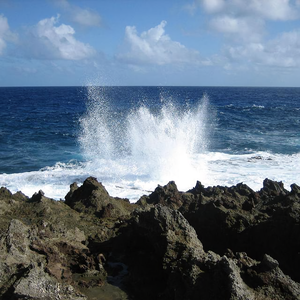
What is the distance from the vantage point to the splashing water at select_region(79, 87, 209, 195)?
61.2 ft

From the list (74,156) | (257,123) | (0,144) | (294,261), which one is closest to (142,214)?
(294,261)

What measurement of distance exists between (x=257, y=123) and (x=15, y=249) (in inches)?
1598

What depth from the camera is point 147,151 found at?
2248 cm

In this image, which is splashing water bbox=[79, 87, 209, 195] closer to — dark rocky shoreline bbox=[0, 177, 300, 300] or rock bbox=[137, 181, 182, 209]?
rock bbox=[137, 181, 182, 209]

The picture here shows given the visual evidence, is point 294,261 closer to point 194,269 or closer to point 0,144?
point 194,269

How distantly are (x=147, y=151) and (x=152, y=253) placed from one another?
53.6ft

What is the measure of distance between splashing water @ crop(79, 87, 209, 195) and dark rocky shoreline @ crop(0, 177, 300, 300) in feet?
29.9

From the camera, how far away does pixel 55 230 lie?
23.4 ft

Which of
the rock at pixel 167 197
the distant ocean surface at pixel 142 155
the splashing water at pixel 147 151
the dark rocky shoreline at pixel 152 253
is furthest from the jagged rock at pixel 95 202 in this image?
the splashing water at pixel 147 151

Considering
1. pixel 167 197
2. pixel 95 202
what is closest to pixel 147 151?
pixel 167 197

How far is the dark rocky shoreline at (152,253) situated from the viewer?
4844mm

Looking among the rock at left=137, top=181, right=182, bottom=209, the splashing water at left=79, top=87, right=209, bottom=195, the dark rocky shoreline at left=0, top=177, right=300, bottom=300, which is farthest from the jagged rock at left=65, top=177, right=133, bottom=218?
the splashing water at left=79, top=87, right=209, bottom=195

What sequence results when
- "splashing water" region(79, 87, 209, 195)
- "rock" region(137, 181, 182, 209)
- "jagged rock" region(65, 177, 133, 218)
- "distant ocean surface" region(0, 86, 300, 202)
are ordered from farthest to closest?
"splashing water" region(79, 87, 209, 195)
"distant ocean surface" region(0, 86, 300, 202)
"rock" region(137, 181, 182, 209)
"jagged rock" region(65, 177, 133, 218)

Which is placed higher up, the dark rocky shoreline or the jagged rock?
the dark rocky shoreline
